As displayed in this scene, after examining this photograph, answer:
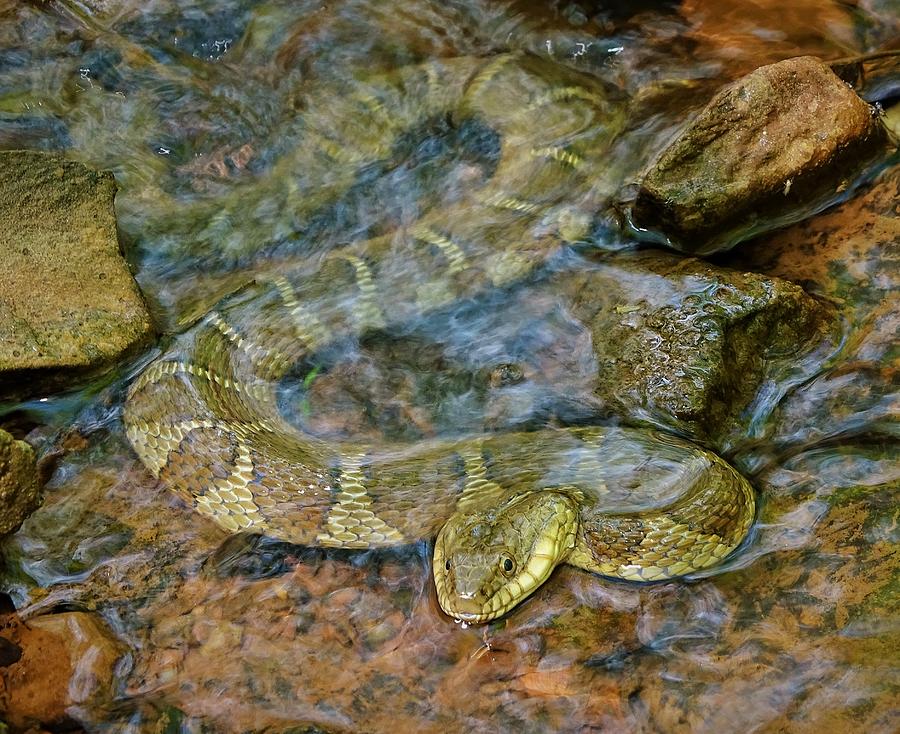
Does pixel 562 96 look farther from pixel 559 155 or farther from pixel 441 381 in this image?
pixel 441 381

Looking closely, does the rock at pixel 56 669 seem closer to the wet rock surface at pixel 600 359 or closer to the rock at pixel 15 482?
the rock at pixel 15 482

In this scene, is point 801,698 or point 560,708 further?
point 560,708

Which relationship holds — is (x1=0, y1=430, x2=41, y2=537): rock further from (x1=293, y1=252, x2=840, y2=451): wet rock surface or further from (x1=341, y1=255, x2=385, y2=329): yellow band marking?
(x1=341, y1=255, x2=385, y2=329): yellow band marking

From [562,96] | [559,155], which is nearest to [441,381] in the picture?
[559,155]

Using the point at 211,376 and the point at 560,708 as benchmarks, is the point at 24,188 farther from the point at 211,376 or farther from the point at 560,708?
the point at 560,708

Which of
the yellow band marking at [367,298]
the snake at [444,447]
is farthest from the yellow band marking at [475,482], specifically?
the yellow band marking at [367,298]

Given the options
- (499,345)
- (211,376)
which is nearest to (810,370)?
(499,345)
